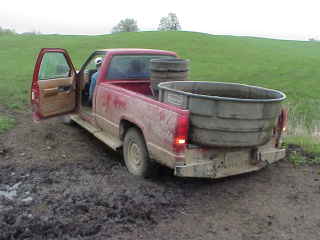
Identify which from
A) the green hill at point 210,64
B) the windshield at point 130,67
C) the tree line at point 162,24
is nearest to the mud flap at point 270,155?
the windshield at point 130,67

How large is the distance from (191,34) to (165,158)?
36.8 metres

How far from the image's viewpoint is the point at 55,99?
691 cm

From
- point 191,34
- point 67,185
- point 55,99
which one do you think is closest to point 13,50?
point 191,34

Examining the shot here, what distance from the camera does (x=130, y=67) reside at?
658 centimetres

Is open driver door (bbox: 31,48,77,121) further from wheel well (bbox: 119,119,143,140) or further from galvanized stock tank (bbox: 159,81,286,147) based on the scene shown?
galvanized stock tank (bbox: 159,81,286,147)

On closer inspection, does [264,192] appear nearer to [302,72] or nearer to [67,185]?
[67,185]

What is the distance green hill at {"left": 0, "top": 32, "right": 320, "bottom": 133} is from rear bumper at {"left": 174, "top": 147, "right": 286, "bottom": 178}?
4727 mm

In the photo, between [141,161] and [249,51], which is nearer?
[141,161]

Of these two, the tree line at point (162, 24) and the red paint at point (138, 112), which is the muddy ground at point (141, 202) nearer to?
the red paint at point (138, 112)

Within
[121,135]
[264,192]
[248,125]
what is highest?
[248,125]

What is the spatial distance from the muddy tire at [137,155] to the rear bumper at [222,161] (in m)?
0.75

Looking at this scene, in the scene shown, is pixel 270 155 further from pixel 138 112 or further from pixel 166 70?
pixel 166 70

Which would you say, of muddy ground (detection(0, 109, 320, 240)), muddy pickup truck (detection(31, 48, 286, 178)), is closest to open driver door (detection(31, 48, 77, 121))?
muddy pickup truck (detection(31, 48, 286, 178))

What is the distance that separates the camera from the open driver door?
6.60 meters
